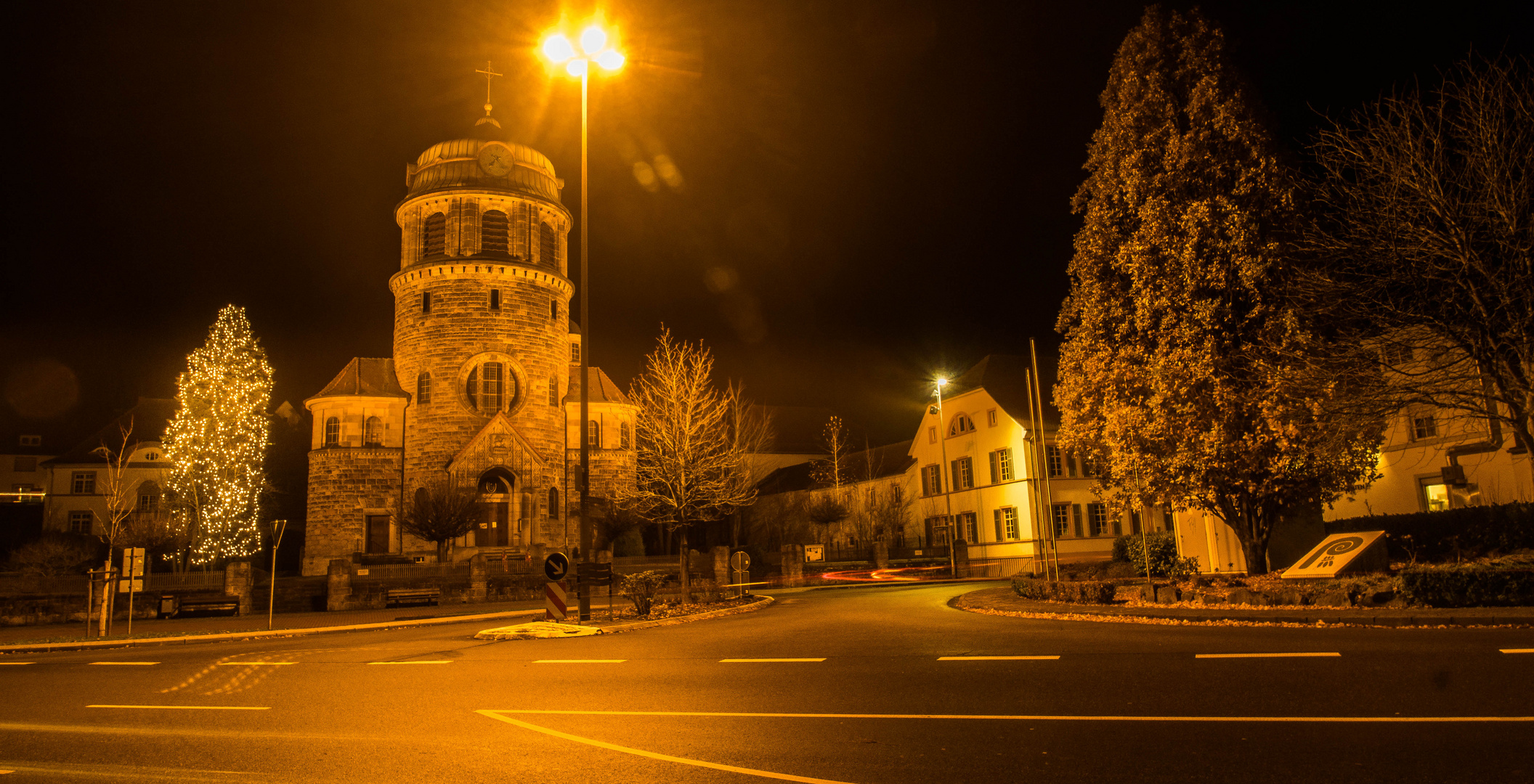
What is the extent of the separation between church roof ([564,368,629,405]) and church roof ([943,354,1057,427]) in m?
17.6

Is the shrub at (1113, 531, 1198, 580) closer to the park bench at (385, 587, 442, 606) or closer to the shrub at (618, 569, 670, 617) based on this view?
the shrub at (618, 569, 670, 617)

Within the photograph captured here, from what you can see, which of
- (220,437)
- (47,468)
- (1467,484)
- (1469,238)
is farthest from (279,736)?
(47,468)

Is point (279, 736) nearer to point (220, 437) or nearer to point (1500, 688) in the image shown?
point (1500, 688)

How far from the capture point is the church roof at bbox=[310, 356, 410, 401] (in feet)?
142

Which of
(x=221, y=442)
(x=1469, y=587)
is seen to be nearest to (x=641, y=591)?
(x=1469, y=587)

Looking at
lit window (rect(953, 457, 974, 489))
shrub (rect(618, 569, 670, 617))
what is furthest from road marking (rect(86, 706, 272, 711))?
lit window (rect(953, 457, 974, 489))

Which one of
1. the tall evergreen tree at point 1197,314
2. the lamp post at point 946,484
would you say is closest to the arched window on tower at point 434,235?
the lamp post at point 946,484

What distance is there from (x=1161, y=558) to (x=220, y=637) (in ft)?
71.8

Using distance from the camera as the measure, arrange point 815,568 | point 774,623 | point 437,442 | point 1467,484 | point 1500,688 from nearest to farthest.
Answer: point 1500,688, point 774,623, point 1467,484, point 815,568, point 437,442

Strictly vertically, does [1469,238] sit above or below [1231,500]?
above

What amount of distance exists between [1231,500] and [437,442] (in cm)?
3415

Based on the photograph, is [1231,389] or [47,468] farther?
[47,468]

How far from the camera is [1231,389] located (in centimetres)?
1722

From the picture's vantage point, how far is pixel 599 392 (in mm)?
48750
